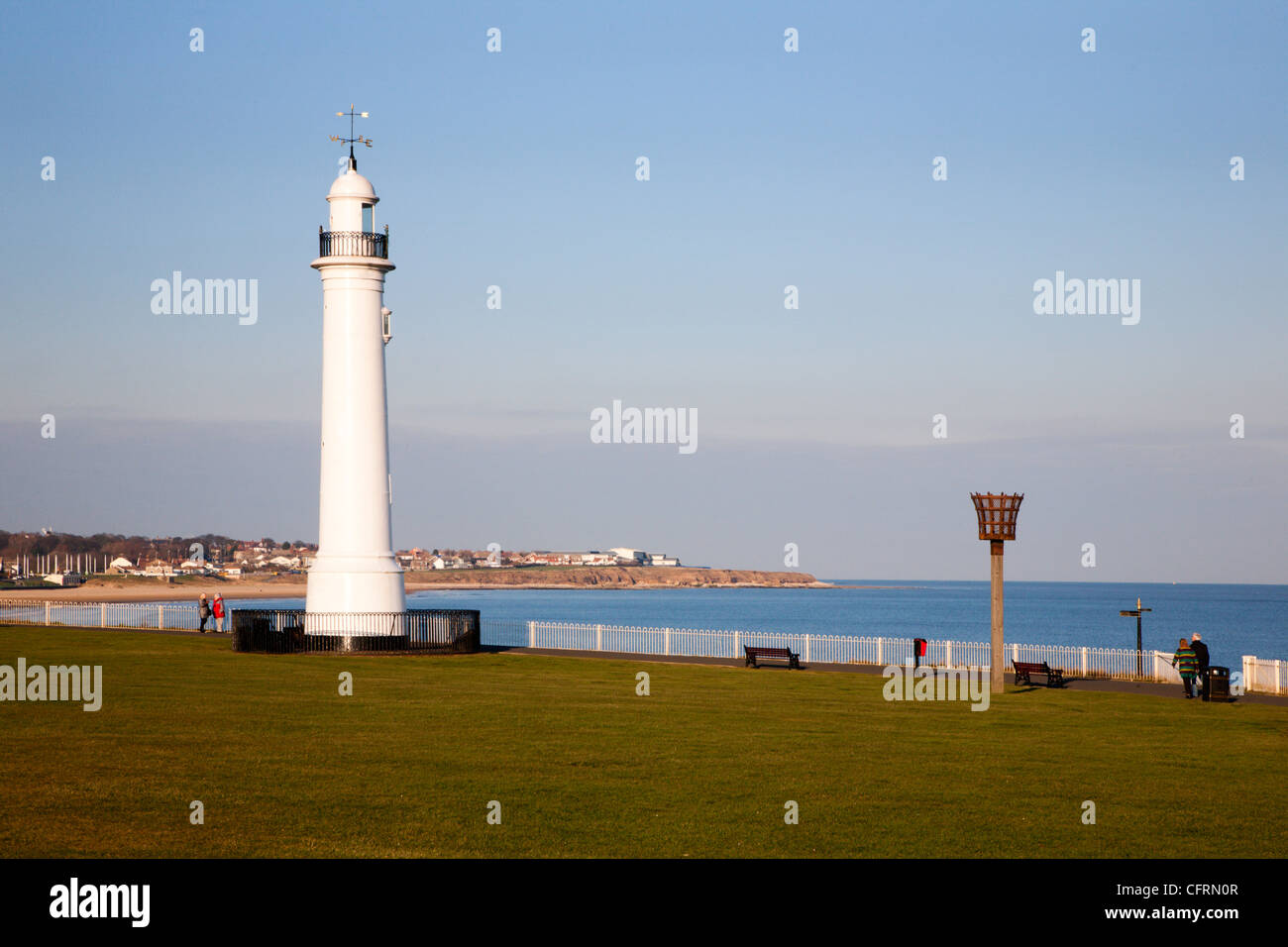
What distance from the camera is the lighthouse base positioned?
34188 millimetres

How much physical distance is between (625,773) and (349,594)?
20741 millimetres

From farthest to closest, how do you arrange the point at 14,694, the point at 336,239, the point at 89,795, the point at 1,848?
the point at 336,239
the point at 14,694
the point at 89,795
the point at 1,848

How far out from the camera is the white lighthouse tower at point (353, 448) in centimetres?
3438

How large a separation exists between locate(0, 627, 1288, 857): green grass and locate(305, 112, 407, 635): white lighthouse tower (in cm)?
843

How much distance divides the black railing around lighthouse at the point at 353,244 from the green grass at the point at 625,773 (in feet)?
44.2

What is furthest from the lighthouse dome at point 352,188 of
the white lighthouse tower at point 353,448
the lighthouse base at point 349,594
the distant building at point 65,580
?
the distant building at point 65,580

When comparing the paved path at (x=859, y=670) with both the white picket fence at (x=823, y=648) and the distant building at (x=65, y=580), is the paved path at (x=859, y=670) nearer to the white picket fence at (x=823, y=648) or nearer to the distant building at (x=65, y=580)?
the white picket fence at (x=823, y=648)

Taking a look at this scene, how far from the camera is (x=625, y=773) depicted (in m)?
15.0

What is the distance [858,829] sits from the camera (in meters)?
12.1

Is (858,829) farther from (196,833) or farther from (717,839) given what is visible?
(196,833)
